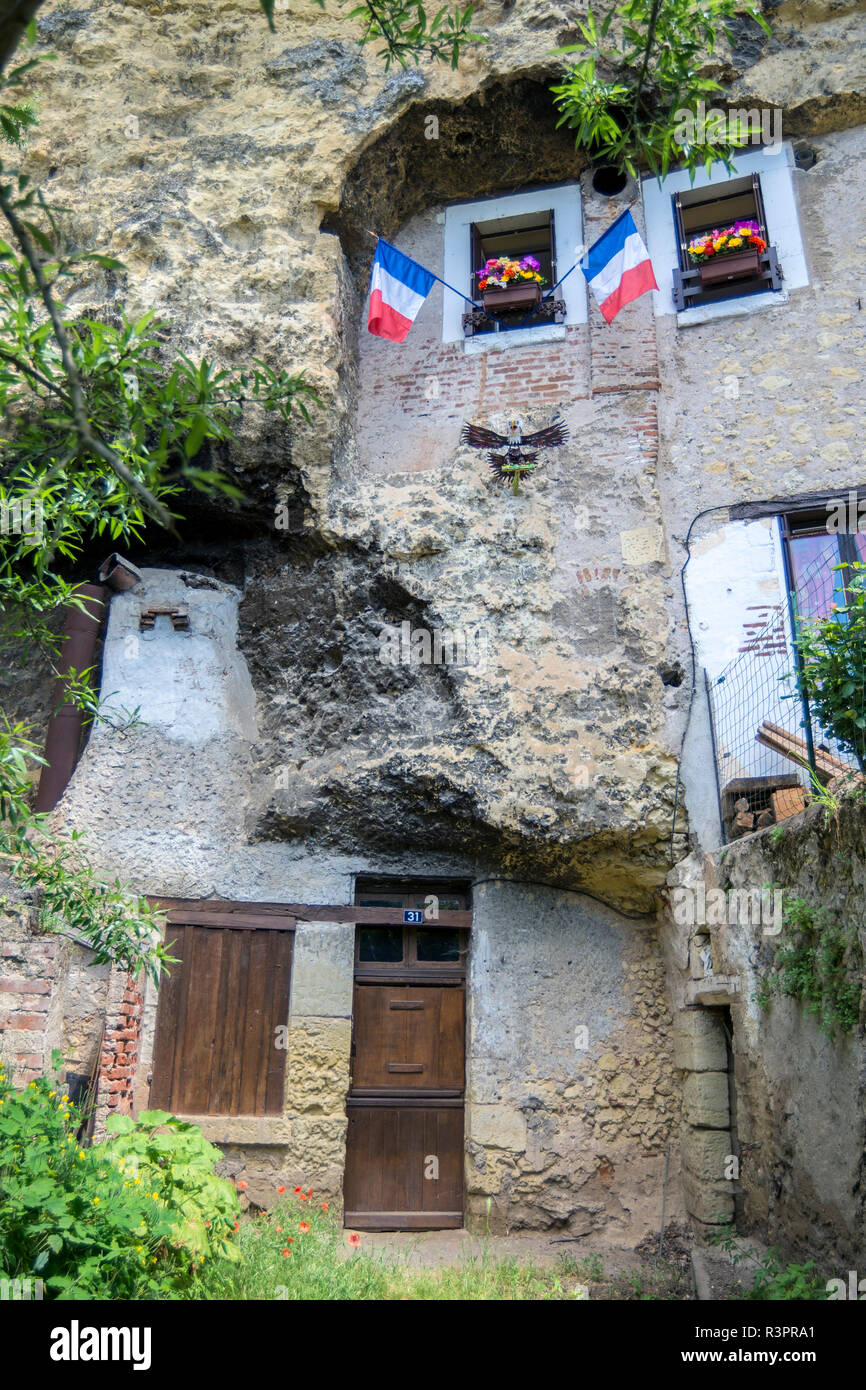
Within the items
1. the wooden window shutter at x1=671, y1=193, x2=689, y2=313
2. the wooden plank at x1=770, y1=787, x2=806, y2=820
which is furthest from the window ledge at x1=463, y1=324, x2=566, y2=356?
the wooden plank at x1=770, y1=787, x2=806, y2=820

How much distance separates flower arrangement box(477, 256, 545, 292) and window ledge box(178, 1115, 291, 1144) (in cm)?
636

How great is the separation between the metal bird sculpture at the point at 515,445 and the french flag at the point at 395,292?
932 millimetres

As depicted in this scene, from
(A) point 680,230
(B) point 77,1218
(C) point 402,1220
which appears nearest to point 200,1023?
(C) point 402,1220

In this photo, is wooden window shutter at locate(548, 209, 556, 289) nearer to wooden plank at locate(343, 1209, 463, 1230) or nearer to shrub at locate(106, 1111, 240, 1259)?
shrub at locate(106, 1111, 240, 1259)

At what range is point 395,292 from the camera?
7.27 m

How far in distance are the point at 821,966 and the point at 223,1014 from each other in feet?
12.7

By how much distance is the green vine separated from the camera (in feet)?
A: 12.7

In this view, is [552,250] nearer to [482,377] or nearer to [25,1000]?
[482,377]

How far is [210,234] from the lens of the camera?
7.53 metres

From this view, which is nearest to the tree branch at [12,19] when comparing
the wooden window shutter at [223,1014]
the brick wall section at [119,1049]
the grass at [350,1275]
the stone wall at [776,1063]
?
the stone wall at [776,1063]

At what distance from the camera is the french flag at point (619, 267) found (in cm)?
682

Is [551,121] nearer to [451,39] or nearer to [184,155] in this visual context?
[184,155]

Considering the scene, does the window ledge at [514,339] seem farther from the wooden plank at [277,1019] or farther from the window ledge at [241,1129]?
the window ledge at [241,1129]

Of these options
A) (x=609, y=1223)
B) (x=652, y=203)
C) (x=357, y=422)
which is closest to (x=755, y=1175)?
(x=609, y=1223)
